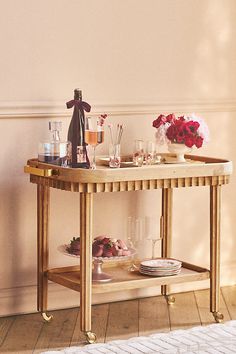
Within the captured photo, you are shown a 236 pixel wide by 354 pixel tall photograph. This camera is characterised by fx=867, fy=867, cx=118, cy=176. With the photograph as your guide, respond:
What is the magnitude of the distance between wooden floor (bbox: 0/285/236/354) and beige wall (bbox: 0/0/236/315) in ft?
0.38

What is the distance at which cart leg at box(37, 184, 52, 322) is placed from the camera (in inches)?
165

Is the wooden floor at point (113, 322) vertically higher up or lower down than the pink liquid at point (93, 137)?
lower down

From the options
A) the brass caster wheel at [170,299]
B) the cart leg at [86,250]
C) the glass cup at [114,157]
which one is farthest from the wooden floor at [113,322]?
the glass cup at [114,157]

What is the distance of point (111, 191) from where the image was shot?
385 centimetres

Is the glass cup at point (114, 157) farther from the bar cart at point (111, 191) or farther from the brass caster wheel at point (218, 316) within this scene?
the brass caster wheel at point (218, 316)

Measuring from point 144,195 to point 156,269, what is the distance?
625 millimetres

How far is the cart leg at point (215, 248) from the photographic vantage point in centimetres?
423

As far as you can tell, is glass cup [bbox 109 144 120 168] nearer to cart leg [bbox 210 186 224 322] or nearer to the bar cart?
the bar cart

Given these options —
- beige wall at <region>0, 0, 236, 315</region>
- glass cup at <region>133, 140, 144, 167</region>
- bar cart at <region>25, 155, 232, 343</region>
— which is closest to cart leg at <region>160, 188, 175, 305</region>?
Result: bar cart at <region>25, 155, 232, 343</region>

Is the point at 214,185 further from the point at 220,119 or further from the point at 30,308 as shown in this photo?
the point at 30,308

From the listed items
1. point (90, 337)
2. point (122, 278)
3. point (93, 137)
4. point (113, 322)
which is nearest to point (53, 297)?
point (113, 322)

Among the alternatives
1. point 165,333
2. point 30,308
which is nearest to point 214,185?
point 165,333

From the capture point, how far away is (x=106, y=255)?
159 inches

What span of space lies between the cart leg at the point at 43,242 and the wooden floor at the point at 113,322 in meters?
0.12
